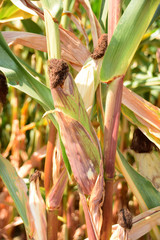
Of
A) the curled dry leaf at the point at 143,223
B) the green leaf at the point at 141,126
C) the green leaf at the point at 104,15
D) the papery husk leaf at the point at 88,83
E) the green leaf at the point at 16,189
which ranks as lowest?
the curled dry leaf at the point at 143,223

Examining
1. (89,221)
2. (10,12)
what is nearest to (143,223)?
(89,221)

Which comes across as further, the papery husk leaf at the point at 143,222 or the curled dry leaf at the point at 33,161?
the curled dry leaf at the point at 33,161

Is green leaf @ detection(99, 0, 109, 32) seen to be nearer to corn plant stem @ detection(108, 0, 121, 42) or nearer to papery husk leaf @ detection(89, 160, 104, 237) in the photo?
corn plant stem @ detection(108, 0, 121, 42)

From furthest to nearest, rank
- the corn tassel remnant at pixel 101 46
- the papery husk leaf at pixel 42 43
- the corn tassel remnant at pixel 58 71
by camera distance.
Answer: the papery husk leaf at pixel 42 43
the corn tassel remnant at pixel 101 46
the corn tassel remnant at pixel 58 71

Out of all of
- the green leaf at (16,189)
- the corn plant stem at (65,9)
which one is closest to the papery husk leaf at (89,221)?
the green leaf at (16,189)

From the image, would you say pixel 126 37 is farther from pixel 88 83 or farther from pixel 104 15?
pixel 104 15

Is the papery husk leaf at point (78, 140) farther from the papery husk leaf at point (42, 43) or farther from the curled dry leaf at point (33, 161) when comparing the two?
the curled dry leaf at point (33, 161)

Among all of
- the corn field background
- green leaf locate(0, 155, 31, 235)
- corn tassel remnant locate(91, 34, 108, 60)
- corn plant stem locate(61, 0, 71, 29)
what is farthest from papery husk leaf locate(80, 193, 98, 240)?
corn plant stem locate(61, 0, 71, 29)

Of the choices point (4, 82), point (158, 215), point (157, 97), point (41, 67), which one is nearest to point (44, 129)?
point (41, 67)
